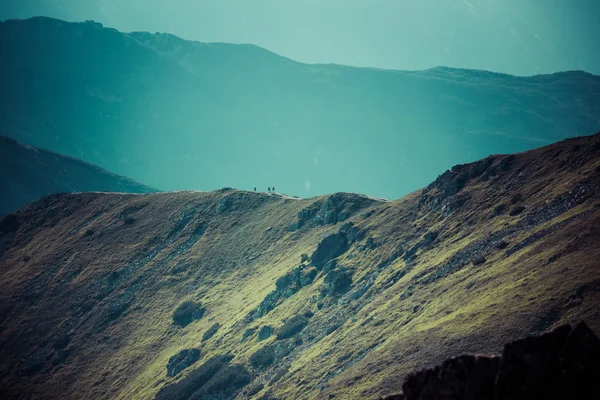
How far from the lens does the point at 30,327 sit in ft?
509

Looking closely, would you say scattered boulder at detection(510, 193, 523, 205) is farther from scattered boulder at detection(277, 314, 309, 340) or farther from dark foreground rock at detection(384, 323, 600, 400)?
dark foreground rock at detection(384, 323, 600, 400)

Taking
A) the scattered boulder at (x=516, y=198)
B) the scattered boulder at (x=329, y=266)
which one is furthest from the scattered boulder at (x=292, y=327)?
the scattered boulder at (x=516, y=198)

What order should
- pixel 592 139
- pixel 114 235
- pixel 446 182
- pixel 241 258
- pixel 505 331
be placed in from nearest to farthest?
pixel 505 331
pixel 592 139
pixel 446 182
pixel 241 258
pixel 114 235

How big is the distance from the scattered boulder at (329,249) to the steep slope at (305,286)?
0.46 metres

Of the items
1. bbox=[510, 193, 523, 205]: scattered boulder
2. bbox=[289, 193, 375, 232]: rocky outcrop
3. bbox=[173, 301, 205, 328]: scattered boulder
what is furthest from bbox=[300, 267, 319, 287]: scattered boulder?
bbox=[510, 193, 523, 205]: scattered boulder

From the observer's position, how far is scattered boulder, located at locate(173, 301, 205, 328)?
14538 centimetres

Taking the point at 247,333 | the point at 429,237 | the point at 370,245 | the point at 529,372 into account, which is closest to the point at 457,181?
the point at 429,237

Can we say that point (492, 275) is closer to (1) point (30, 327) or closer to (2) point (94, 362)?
(2) point (94, 362)

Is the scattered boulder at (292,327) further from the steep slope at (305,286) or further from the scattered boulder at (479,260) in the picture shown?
the scattered boulder at (479,260)

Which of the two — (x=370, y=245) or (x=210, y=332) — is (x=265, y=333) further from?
(x=370, y=245)

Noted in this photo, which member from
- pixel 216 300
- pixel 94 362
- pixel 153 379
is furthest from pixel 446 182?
pixel 94 362

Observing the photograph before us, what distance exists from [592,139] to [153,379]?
11896 centimetres

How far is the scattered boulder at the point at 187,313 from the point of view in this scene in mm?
145375

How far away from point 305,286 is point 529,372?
Result: 115m
